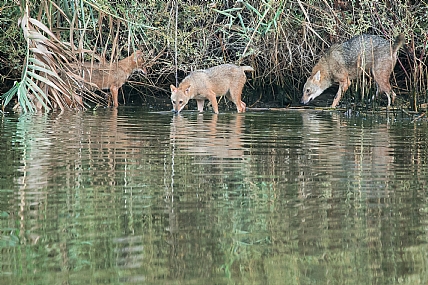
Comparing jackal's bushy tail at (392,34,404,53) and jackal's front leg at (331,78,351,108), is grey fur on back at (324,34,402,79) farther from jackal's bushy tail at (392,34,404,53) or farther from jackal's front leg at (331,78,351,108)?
jackal's front leg at (331,78,351,108)

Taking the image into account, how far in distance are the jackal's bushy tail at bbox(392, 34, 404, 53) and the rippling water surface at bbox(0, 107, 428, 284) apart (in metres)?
5.75

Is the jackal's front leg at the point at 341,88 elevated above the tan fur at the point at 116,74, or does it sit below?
below

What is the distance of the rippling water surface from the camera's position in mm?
3553

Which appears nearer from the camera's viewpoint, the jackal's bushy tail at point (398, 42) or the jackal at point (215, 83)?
the jackal's bushy tail at point (398, 42)

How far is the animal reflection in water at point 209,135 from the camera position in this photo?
24.5 feet

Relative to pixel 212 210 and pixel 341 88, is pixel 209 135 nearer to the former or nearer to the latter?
pixel 212 210

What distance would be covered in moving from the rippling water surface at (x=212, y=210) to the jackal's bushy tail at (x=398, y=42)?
18.9ft

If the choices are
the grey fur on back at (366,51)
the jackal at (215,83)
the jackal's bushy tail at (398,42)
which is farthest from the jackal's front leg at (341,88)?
the jackal at (215,83)

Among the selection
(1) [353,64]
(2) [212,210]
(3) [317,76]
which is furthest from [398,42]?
(2) [212,210]

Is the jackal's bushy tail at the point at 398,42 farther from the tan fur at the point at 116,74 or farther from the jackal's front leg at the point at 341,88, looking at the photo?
the tan fur at the point at 116,74

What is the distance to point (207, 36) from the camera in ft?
47.8

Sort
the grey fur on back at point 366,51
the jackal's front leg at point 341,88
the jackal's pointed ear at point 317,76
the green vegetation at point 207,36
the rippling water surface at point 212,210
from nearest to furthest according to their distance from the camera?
the rippling water surface at point 212,210 → the green vegetation at point 207,36 → the grey fur on back at point 366,51 → the jackal's pointed ear at point 317,76 → the jackal's front leg at point 341,88

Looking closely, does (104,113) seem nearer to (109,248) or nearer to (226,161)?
(226,161)

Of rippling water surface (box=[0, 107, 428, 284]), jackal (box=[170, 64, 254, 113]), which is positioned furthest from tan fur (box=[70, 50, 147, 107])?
rippling water surface (box=[0, 107, 428, 284])
